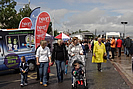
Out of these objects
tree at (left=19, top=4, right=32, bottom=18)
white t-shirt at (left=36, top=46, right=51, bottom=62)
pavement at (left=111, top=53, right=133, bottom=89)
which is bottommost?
pavement at (left=111, top=53, right=133, bottom=89)

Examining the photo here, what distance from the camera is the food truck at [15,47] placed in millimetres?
10000

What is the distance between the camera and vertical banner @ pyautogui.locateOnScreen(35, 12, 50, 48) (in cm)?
1038

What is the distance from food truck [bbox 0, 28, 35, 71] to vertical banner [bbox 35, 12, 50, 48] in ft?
2.46

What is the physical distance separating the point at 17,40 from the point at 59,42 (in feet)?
10.6

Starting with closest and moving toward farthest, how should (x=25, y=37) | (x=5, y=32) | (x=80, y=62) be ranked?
(x=80, y=62), (x=5, y=32), (x=25, y=37)

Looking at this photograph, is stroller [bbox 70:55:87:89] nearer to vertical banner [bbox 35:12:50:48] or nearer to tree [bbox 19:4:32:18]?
vertical banner [bbox 35:12:50:48]

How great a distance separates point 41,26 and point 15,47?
1.74 metres

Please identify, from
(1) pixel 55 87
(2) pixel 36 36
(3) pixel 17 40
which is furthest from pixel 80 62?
(3) pixel 17 40

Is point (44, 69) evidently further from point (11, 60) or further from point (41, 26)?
point (41, 26)

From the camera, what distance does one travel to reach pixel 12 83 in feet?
27.2

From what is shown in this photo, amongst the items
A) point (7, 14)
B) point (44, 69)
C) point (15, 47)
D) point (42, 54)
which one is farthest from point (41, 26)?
point (7, 14)

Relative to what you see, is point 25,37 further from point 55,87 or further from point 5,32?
point 55,87

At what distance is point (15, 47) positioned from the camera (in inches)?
410

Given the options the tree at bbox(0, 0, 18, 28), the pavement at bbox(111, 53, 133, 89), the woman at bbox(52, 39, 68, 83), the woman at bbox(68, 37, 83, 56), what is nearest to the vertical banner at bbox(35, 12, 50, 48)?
the woman at bbox(52, 39, 68, 83)
